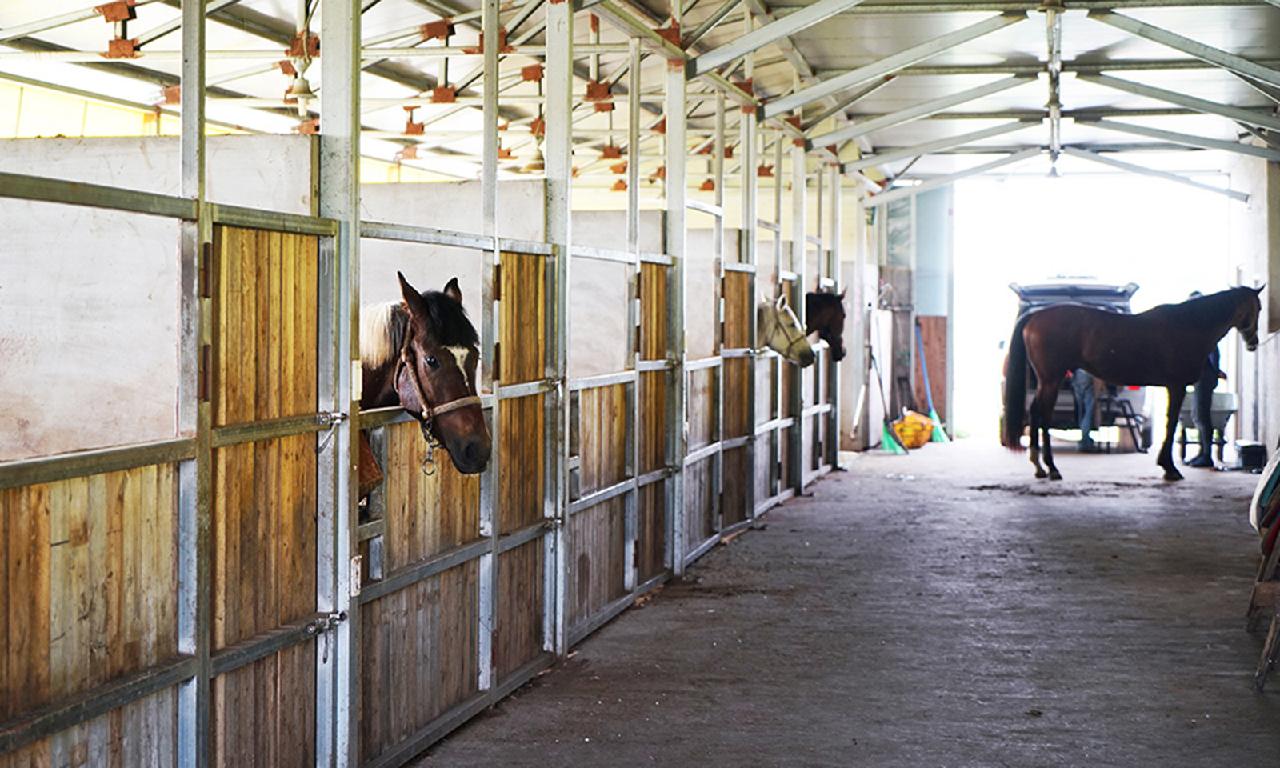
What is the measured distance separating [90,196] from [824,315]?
8.95 metres

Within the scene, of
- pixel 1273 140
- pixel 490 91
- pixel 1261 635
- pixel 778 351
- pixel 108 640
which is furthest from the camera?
pixel 1273 140

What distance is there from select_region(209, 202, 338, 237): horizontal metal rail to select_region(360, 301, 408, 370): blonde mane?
55 centimetres

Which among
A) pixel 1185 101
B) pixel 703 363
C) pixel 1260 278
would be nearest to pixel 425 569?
pixel 703 363

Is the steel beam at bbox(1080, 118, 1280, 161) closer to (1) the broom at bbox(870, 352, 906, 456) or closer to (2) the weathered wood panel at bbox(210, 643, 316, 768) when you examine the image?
(1) the broom at bbox(870, 352, 906, 456)

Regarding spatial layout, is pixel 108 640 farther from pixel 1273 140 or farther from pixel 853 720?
pixel 1273 140

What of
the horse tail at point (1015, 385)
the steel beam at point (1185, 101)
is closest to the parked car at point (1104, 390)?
the horse tail at point (1015, 385)

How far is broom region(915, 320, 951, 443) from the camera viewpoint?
53.7ft

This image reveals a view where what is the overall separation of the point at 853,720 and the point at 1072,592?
2.73 metres

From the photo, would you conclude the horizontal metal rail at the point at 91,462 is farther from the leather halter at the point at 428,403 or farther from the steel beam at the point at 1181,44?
the steel beam at the point at 1181,44

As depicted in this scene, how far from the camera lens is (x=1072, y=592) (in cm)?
713

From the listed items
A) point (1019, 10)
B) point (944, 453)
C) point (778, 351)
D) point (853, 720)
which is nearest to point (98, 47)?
point (778, 351)

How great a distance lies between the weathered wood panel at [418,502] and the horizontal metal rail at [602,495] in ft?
3.53

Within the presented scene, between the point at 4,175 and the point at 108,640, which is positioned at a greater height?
the point at 4,175

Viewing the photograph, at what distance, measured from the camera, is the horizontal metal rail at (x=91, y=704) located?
2.53 meters
